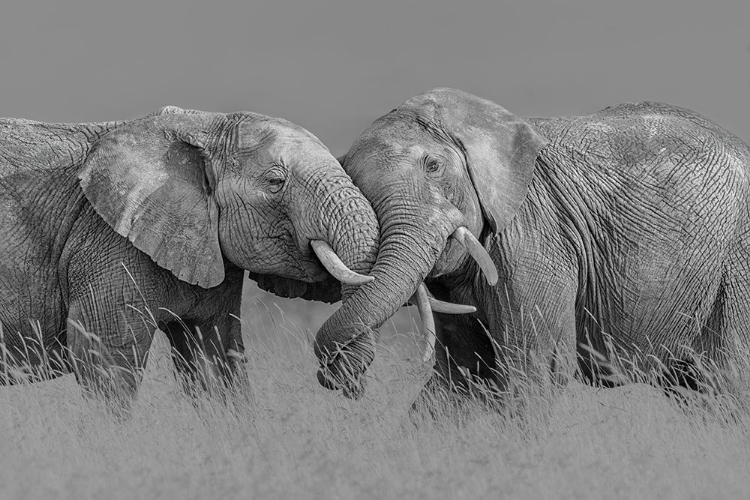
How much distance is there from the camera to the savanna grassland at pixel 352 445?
970 cm

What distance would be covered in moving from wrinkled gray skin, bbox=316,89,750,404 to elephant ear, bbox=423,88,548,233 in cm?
1

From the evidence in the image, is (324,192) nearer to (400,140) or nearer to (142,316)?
(400,140)

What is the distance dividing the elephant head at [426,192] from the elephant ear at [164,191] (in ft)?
3.42

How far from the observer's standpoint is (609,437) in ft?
35.6

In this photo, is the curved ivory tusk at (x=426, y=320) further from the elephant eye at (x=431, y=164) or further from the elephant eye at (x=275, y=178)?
the elephant eye at (x=275, y=178)

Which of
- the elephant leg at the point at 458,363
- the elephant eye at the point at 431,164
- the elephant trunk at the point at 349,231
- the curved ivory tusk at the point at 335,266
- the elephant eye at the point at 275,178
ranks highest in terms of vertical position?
the elephant eye at the point at 431,164

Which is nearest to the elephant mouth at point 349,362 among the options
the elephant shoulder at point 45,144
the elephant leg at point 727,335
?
the elephant shoulder at point 45,144

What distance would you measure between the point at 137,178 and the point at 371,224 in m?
1.82

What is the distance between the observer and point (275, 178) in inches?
451

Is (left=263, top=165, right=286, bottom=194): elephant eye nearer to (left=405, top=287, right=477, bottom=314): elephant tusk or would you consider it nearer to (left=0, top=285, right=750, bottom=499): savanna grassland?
(left=405, top=287, right=477, bottom=314): elephant tusk

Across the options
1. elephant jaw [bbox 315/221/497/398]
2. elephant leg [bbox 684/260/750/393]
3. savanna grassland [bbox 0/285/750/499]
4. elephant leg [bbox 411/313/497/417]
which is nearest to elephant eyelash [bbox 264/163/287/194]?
elephant jaw [bbox 315/221/497/398]

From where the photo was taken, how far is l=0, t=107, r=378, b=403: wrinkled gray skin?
37.6ft

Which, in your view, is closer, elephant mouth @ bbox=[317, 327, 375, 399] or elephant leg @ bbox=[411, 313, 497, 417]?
elephant mouth @ bbox=[317, 327, 375, 399]

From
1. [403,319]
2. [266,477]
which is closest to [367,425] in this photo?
[266,477]
